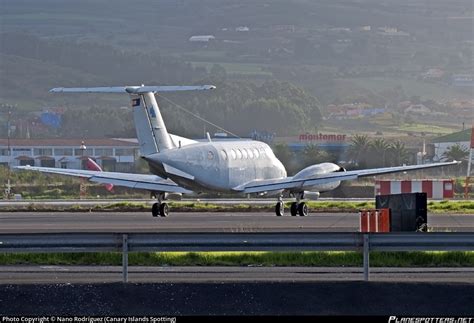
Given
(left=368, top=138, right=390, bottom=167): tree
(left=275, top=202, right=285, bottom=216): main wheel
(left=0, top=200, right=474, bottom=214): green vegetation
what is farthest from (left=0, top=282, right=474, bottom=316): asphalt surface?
(left=368, top=138, right=390, bottom=167): tree

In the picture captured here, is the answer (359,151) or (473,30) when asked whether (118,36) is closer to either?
(473,30)

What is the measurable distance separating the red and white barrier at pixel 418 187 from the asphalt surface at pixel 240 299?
128 feet

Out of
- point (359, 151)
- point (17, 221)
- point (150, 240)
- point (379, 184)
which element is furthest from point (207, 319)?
point (359, 151)

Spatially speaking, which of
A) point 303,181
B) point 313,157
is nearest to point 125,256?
point 303,181

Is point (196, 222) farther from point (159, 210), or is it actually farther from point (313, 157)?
point (313, 157)

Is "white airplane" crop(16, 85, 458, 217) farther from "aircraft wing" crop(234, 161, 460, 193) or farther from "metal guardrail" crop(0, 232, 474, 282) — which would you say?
"metal guardrail" crop(0, 232, 474, 282)

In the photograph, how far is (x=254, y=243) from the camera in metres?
19.3

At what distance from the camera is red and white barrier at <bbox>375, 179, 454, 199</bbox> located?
189 feet

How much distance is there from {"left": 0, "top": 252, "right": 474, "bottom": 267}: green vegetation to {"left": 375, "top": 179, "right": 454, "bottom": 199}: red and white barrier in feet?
106

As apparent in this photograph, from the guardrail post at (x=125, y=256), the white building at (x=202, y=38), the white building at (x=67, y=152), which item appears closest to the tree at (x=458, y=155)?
the white building at (x=67, y=152)

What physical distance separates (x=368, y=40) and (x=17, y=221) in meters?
140

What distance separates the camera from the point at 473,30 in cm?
18562

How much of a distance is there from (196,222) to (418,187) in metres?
21.5

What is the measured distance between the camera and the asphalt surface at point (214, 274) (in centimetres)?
2088
